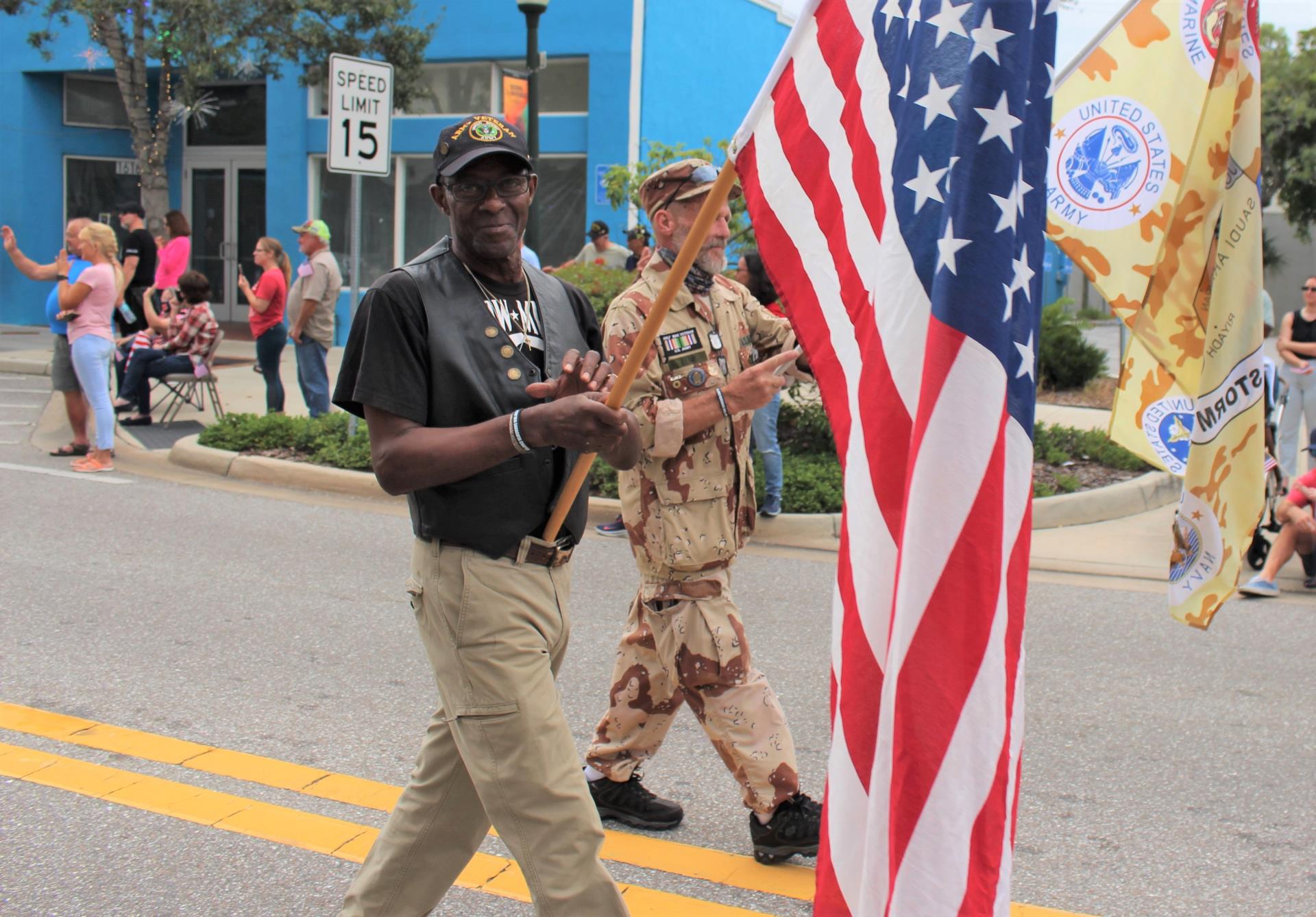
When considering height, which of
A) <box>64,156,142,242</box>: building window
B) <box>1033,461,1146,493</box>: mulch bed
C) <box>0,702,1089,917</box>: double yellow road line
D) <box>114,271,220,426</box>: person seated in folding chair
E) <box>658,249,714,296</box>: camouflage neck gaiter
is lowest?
<box>0,702,1089,917</box>: double yellow road line

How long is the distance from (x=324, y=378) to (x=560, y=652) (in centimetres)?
931

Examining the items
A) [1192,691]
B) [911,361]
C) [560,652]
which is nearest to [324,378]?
[1192,691]

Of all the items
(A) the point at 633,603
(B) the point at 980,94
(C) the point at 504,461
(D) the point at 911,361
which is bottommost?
(A) the point at 633,603

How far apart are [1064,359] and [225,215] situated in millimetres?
14462

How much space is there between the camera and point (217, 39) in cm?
1652

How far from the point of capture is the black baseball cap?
9.35 ft

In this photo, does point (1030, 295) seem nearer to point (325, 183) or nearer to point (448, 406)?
point (448, 406)

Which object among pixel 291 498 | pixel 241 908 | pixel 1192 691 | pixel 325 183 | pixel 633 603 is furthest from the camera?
pixel 325 183

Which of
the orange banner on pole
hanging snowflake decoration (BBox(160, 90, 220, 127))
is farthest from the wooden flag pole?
hanging snowflake decoration (BBox(160, 90, 220, 127))

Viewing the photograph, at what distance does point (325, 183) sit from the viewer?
67.6ft

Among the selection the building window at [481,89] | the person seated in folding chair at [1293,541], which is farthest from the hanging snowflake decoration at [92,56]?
the person seated in folding chair at [1293,541]

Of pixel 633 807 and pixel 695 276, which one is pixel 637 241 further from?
pixel 633 807

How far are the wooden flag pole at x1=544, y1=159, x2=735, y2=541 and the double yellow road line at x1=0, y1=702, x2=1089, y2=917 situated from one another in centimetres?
133

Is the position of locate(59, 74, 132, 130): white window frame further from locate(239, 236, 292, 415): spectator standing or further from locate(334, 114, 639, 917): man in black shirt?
locate(334, 114, 639, 917): man in black shirt
